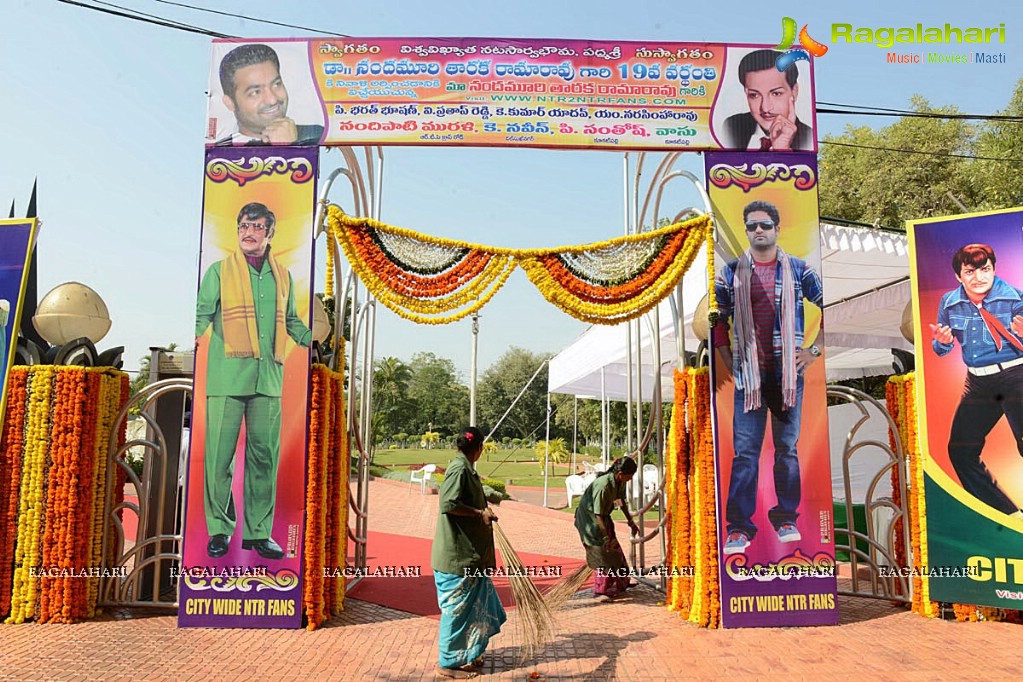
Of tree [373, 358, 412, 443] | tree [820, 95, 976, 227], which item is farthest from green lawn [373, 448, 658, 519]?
tree [820, 95, 976, 227]

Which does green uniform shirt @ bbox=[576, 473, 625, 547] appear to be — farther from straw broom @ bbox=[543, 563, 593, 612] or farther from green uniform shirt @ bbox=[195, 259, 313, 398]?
green uniform shirt @ bbox=[195, 259, 313, 398]

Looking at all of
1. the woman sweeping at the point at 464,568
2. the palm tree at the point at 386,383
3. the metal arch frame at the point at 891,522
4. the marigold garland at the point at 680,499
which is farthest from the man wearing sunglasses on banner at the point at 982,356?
the palm tree at the point at 386,383

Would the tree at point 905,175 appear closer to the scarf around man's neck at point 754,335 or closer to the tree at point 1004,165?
the tree at point 1004,165

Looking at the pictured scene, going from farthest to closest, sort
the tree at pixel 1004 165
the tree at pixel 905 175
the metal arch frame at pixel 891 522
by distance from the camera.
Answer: the tree at pixel 905 175 < the tree at pixel 1004 165 < the metal arch frame at pixel 891 522

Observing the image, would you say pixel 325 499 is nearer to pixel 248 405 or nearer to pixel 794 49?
pixel 248 405

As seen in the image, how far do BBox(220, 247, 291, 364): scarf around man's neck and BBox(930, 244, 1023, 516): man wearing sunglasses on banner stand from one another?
17.9 ft

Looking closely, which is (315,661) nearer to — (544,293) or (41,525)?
(41,525)

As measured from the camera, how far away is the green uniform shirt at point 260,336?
5.98 metres

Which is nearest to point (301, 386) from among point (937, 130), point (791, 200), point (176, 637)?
point (176, 637)

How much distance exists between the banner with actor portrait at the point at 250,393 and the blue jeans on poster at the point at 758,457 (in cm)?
347

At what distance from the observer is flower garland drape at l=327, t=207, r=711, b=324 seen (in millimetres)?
6082

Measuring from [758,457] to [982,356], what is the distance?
2.09 meters

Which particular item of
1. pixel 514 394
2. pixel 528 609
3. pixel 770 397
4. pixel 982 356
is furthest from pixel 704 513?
pixel 514 394

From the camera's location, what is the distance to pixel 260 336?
602 cm
